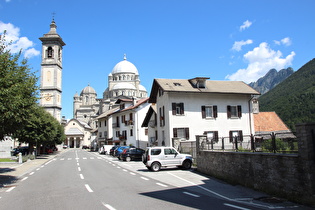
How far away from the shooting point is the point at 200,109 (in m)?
32.4

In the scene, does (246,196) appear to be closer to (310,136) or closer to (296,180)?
(296,180)

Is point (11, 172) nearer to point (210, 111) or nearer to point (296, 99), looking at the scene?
point (210, 111)

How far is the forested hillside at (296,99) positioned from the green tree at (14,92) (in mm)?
47275

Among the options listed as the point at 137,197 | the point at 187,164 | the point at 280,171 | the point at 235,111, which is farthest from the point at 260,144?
the point at 235,111

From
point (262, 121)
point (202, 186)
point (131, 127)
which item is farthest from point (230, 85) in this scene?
point (202, 186)

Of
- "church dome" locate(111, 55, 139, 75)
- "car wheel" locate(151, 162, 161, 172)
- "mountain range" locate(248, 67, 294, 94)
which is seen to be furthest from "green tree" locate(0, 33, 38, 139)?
"mountain range" locate(248, 67, 294, 94)

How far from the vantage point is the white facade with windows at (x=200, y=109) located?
103 ft

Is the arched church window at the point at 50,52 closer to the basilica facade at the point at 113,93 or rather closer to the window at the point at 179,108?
the basilica facade at the point at 113,93

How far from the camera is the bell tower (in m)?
68.6

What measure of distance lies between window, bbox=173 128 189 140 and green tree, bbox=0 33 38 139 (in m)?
17.6

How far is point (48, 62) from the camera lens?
70.4m

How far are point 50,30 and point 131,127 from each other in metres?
42.5

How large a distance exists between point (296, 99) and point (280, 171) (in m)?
63.4

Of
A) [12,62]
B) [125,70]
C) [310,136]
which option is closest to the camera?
[310,136]
